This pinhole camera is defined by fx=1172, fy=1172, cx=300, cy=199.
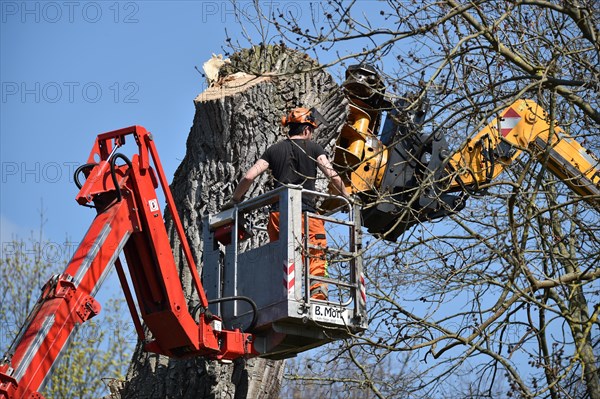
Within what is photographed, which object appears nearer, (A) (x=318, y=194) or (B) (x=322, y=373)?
(A) (x=318, y=194)

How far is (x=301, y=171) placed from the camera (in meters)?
9.67

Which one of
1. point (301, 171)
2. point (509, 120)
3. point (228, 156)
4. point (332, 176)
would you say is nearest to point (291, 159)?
point (301, 171)

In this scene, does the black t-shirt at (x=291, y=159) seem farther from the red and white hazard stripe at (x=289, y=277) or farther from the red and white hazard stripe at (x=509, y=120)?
the red and white hazard stripe at (x=509, y=120)

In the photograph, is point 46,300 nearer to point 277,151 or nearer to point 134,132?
point 134,132

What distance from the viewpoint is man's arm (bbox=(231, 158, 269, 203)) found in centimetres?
945

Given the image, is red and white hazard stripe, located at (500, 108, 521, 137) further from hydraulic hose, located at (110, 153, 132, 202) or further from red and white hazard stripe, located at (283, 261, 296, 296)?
hydraulic hose, located at (110, 153, 132, 202)

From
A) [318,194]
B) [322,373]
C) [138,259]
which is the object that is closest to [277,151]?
[318,194]

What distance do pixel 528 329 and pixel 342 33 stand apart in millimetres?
2873

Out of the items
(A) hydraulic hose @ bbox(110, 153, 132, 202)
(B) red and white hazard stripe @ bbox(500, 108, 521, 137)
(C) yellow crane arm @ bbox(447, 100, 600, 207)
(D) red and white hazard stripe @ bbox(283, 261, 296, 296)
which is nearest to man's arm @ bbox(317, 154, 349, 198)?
(D) red and white hazard stripe @ bbox(283, 261, 296, 296)

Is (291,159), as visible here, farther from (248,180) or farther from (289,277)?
(289,277)

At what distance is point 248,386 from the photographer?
10.3 m

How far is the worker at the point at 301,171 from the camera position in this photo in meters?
9.21

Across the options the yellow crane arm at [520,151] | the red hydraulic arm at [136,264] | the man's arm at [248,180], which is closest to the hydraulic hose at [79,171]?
the red hydraulic arm at [136,264]

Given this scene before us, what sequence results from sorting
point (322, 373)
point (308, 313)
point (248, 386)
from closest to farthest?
1. point (308, 313)
2. point (248, 386)
3. point (322, 373)
